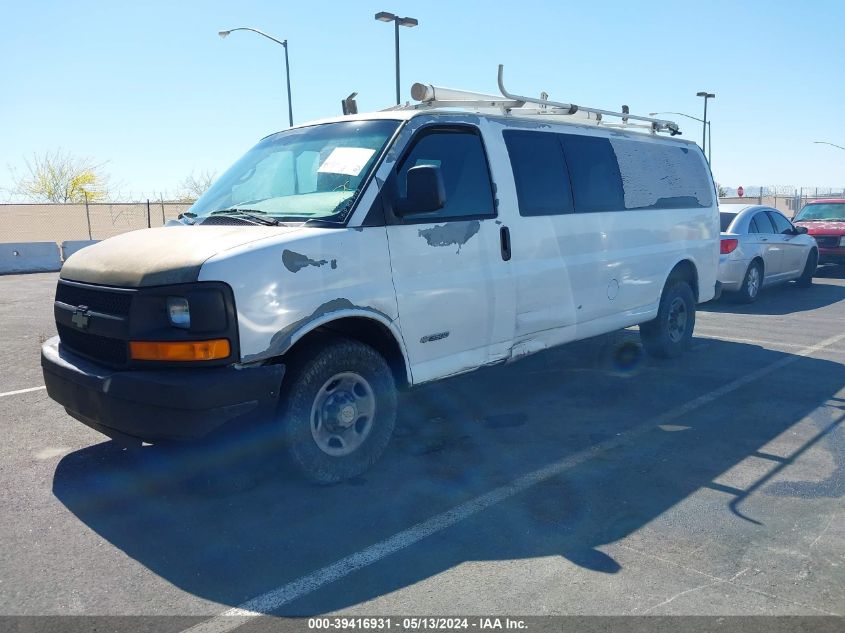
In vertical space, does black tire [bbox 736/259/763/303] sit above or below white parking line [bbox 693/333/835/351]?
above

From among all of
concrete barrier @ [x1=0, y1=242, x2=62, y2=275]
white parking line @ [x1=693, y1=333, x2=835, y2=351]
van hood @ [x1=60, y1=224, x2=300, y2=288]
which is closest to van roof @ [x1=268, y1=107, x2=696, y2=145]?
van hood @ [x1=60, y1=224, x2=300, y2=288]

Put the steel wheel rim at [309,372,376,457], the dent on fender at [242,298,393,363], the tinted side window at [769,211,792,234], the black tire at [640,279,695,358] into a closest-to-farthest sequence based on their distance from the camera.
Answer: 1. the dent on fender at [242,298,393,363]
2. the steel wheel rim at [309,372,376,457]
3. the black tire at [640,279,695,358]
4. the tinted side window at [769,211,792,234]

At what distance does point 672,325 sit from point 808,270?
26.5 feet

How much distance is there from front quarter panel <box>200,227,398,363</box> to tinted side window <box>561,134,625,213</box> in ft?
7.70

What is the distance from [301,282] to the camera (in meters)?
4.13

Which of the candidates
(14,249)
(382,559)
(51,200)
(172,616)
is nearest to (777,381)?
(382,559)

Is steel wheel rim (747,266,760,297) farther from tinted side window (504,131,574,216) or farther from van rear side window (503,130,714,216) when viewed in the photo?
tinted side window (504,131,574,216)

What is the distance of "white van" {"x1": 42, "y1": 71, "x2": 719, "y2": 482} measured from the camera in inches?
154

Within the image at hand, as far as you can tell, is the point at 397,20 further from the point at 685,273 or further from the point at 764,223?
the point at 685,273

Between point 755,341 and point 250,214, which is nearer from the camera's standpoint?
point 250,214

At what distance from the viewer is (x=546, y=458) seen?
498cm

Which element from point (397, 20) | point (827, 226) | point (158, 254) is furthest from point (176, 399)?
point (397, 20)

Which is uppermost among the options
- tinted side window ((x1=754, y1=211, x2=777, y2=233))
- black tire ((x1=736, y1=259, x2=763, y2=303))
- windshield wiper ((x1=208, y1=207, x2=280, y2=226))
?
windshield wiper ((x1=208, y1=207, x2=280, y2=226))

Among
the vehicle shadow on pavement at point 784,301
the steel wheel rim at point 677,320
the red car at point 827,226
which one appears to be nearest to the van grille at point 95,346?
the steel wheel rim at point 677,320
